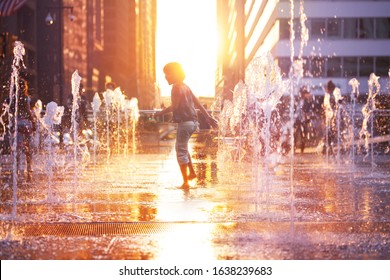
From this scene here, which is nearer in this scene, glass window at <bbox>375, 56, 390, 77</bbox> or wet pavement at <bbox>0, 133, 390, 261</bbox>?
wet pavement at <bbox>0, 133, 390, 261</bbox>

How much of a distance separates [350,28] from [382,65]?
11.2 feet

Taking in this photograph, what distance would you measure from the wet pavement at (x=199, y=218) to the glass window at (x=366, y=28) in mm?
47478

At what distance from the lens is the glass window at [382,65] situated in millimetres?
59562

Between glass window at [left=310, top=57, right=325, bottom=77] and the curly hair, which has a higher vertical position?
glass window at [left=310, top=57, right=325, bottom=77]

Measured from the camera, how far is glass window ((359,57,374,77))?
196ft

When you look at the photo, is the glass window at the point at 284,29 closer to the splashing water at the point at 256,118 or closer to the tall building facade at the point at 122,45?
the splashing water at the point at 256,118

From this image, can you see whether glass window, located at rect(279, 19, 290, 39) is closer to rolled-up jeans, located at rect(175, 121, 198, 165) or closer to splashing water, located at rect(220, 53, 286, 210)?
splashing water, located at rect(220, 53, 286, 210)

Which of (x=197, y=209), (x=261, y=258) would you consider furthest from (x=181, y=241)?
(x=197, y=209)

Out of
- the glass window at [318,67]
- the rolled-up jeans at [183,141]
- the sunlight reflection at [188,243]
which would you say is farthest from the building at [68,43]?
the glass window at [318,67]

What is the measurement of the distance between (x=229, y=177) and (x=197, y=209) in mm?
4849

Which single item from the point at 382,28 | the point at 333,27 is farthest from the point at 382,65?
the point at 333,27

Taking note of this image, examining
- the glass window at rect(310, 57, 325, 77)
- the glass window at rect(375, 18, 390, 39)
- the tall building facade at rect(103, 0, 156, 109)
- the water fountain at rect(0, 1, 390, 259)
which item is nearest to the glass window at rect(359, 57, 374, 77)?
the glass window at rect(375, 18, 390, 39)

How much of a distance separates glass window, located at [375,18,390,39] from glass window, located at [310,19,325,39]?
3962mm
